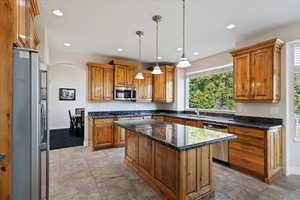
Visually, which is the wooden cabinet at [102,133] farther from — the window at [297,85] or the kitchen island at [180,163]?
the window at [297,85]

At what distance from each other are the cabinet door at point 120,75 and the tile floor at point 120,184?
7.80ft

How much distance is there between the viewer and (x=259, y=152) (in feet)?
8.88

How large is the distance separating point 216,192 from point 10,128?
2659mm

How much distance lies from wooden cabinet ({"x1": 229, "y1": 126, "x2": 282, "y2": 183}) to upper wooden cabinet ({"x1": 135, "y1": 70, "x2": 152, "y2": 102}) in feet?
10.1

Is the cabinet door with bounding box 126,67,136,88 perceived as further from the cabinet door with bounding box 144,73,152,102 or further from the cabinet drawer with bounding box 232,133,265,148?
the cabinet drawer with bounding box 232,133,265,148

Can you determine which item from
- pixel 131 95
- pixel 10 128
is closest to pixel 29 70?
pixel 10 128

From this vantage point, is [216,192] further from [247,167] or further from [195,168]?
[247,167]

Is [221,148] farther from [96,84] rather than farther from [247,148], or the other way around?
[96,84]

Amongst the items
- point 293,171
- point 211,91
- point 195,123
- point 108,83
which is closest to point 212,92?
point 211,91

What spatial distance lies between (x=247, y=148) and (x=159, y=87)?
3329 millimetres

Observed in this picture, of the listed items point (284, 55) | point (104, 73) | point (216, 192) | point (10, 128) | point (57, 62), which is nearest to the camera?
point (10, 128)

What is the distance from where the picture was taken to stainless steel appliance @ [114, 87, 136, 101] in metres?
4.83

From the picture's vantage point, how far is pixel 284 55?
2857 mm

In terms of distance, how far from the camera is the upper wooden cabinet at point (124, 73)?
479 centimetres
